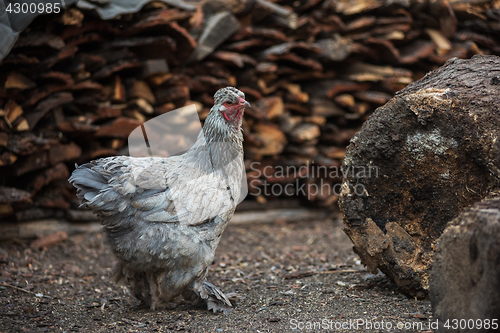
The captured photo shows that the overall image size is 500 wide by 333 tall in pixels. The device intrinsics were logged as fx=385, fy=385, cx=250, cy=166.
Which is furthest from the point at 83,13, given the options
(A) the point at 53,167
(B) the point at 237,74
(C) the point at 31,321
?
(C) the point at 31,321

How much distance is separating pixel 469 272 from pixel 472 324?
0.23 meters

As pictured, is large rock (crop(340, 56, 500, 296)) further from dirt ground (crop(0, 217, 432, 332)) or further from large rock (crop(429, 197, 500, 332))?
large rock (crop(429, 197, 500, 332))

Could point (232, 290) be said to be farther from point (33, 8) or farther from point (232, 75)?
point (232, 75)

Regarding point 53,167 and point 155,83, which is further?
point 155,83

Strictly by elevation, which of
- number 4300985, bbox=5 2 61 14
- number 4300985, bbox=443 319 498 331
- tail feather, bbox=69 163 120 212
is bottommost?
number 4300985, bbox=443 319 498 331

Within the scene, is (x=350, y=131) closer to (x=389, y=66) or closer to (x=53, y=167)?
(x=389, y=66)

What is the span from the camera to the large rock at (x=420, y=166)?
2416 millimetres

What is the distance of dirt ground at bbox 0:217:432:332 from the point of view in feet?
8.17

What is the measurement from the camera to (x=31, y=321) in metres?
2.62

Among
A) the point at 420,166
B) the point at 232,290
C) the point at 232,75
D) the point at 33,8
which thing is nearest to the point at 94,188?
the point at 232,290

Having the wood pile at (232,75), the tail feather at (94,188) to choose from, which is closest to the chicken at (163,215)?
the tail feather at (94,188)

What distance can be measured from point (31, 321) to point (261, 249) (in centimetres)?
270

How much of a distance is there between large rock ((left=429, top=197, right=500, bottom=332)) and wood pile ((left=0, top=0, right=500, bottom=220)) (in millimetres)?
3741

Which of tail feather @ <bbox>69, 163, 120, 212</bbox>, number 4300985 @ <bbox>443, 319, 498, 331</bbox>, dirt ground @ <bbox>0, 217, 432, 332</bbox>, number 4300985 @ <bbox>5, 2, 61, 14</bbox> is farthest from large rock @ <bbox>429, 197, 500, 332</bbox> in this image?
number 4300985 @ <bbox>5, 2, 61, 14</bbox>
